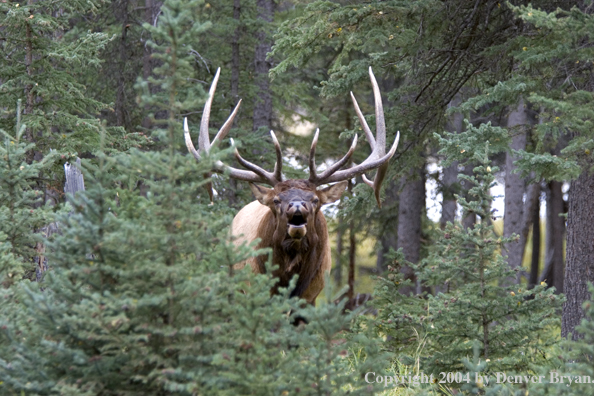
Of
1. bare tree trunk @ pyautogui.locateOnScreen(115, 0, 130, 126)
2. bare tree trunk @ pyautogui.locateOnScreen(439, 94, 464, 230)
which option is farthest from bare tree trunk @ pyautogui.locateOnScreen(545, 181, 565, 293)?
bare tree trunk @ pyautogui.locateOnScreen(115, 0, 130, 126)

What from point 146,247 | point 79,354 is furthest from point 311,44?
point 79,354

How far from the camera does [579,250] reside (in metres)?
7.03

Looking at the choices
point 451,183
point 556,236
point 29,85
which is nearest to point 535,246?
point 556,236

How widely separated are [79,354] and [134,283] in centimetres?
52

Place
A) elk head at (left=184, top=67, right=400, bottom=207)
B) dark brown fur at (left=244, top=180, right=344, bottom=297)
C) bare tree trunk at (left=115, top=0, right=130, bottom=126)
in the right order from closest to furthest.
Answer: dark brown fur at (left=244, top=180, right=344, bottom=297), elk head at (left=184, top=67, right=400, bottom=207), bare tree trunk at (left=115, top=0, right=130, bottom=126)

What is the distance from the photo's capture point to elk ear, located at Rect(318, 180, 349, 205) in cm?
770

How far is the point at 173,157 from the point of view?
4207 millimetres

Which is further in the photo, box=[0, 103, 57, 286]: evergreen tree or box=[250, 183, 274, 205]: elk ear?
box=[250, 183, 274, 205]: elk ear

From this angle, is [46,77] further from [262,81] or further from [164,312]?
[262,81]

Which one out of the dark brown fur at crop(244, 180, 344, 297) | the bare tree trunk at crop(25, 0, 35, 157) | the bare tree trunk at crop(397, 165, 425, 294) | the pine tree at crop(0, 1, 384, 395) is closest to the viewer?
the pine tree at crop(0, 1, 384, 395)

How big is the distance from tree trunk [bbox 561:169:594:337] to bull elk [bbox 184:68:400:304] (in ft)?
6.58

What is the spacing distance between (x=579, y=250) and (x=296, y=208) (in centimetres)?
299

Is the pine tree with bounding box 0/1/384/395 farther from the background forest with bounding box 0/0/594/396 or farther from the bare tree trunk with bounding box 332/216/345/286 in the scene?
the bare tree trunk with bounding box 332/216/345/286

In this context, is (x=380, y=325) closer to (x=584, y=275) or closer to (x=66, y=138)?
(x=584, y=275)
